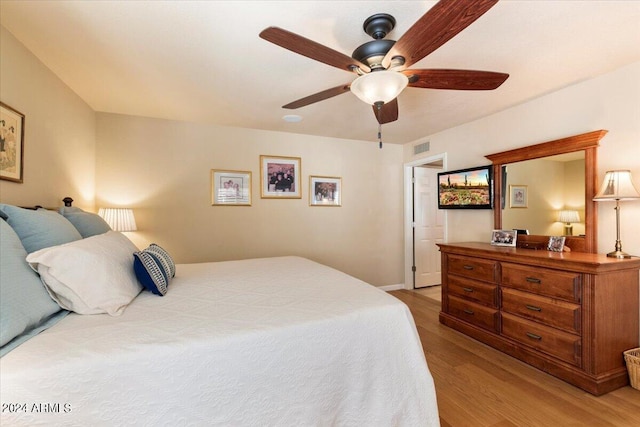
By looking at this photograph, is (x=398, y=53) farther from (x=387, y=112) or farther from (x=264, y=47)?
(x=264, y=47)

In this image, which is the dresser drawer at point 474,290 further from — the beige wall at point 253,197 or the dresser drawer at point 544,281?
the beige wall at point 253,197

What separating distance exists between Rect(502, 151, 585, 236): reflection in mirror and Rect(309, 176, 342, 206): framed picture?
2092 millimetres

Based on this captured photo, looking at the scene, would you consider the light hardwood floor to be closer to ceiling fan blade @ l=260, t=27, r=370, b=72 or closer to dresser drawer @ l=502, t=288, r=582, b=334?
dresser drawer @ l=502, t=288, r=582, b=334

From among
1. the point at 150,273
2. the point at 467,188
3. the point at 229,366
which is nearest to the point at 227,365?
the point at 229,366

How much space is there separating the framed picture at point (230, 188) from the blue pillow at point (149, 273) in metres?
1.96

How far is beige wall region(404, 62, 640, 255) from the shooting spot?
2.10 metres

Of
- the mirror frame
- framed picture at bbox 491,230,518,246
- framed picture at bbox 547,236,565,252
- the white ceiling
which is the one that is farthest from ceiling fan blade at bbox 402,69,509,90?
framed picture at bbox 491,230,518,246

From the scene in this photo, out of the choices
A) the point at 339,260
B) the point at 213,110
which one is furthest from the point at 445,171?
the point at 213,110

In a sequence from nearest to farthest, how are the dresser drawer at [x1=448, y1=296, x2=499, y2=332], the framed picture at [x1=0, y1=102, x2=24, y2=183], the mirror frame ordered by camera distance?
the framed picture at [x1=0, y1=102, x2=24, y2=183], the mirror frame, the dresser drawer at [x1=448, y1=296, x2=499, y2=332]

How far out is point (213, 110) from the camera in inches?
119

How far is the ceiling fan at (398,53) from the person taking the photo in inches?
45.4

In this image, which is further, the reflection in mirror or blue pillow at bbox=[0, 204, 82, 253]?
the reflection in mirror

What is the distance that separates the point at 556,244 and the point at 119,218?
4183 millimetres

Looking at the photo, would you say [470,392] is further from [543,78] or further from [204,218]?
[204,218]
